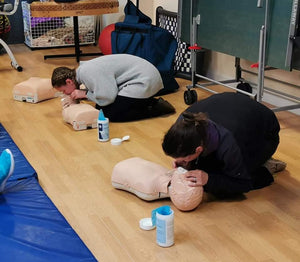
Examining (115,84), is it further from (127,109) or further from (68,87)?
(68,87)

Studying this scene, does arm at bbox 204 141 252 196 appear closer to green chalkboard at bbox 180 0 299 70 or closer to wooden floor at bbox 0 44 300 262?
wooden floor at bbox 0 44 300 262

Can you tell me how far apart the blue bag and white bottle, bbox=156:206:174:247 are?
7.88ft

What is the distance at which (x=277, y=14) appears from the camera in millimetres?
→ 3260

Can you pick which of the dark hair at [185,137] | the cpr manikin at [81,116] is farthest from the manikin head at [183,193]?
the cpr manikin at [81,116]

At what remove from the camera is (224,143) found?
7.39 ft

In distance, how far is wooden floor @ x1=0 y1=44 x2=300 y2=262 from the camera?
2.07m

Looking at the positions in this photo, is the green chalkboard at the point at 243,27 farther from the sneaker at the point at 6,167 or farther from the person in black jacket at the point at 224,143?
the sneaker at the point at 6,167

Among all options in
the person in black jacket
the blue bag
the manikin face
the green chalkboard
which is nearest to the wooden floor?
the person in black jacket

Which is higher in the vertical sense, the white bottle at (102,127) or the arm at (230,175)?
the arm at (230,175)

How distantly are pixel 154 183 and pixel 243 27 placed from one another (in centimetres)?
168

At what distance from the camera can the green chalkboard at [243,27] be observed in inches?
127

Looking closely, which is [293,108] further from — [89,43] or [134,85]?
[89,43]

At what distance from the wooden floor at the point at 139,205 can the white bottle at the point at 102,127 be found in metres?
0.05

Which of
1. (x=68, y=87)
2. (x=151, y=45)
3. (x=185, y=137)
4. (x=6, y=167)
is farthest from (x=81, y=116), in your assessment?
(x=185, y=137)
